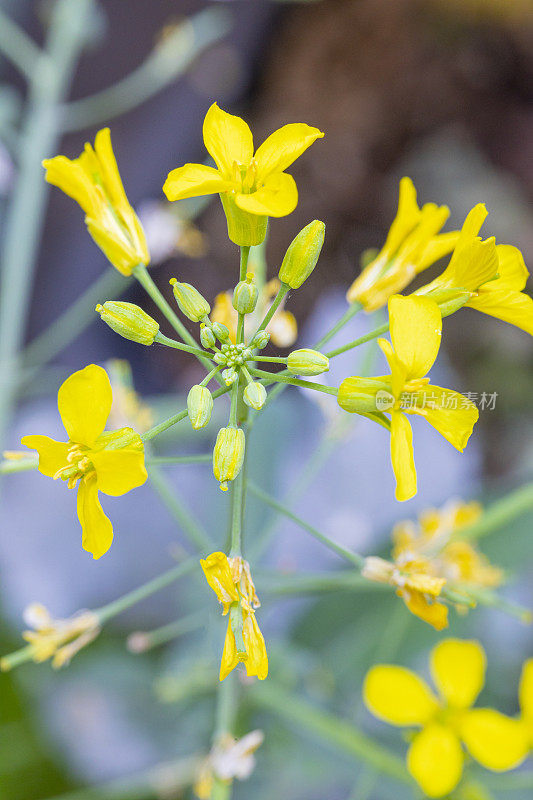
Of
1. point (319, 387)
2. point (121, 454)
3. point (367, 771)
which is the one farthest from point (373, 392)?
point (367, 771)

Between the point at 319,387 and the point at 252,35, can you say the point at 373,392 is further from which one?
the point at 252,35

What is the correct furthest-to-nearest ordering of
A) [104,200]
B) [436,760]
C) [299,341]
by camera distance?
[299,341]
[436,760]
[104,200]

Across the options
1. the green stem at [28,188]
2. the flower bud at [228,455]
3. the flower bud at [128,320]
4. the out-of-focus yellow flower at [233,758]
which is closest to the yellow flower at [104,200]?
the flower bud at [128,320]

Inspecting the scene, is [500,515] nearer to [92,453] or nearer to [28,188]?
[92,453]

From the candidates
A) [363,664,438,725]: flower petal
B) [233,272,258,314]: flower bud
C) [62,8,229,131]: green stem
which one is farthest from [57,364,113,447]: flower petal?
[62,8,229,131]: green stem

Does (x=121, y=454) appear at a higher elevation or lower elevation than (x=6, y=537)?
lower

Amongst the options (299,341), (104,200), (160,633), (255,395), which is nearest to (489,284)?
(255,395)

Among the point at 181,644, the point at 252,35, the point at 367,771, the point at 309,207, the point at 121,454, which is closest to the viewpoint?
the point at 121,454
